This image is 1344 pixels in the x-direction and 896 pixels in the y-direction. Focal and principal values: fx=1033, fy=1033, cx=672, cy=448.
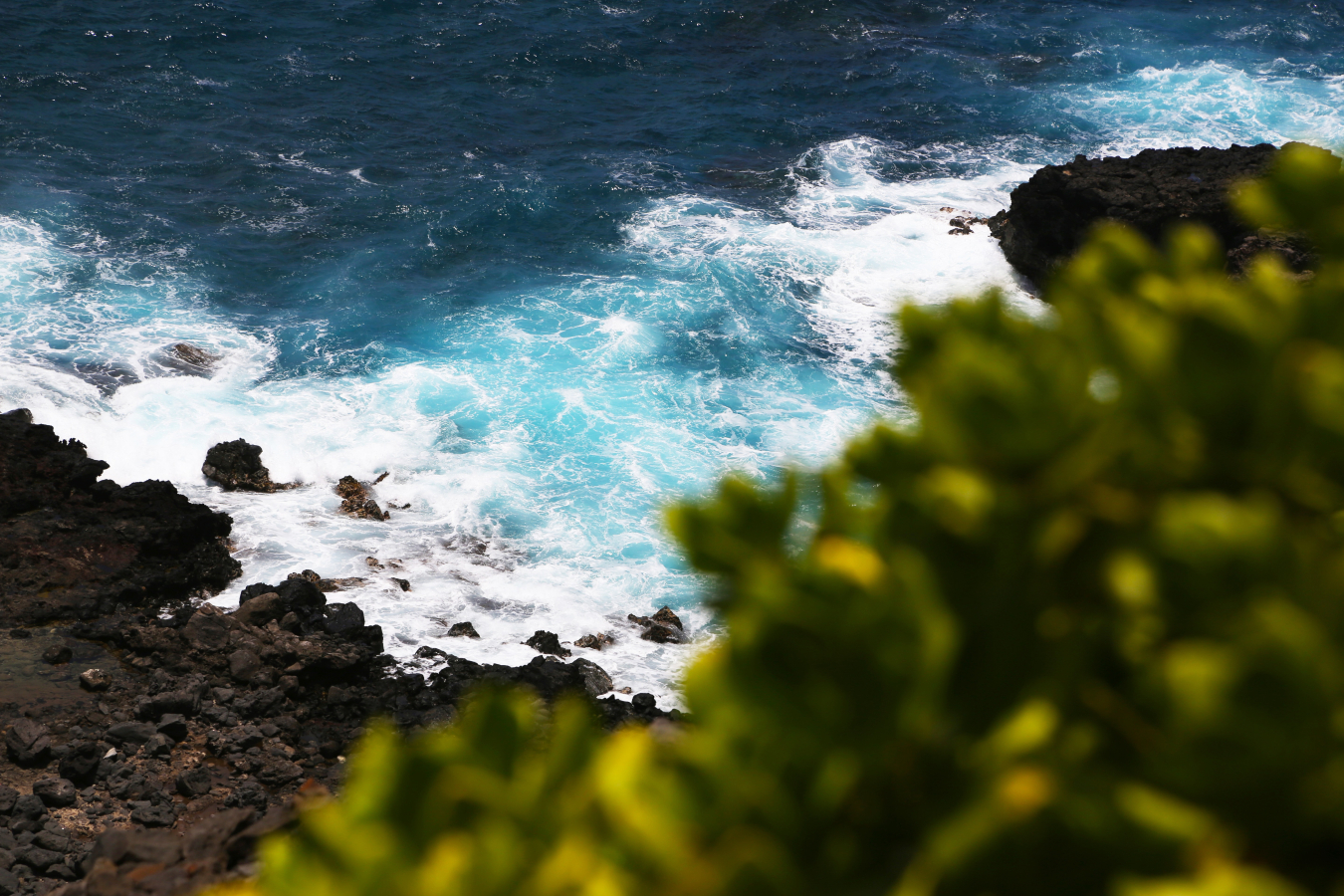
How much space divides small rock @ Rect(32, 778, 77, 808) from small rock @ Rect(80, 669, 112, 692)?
1628mm

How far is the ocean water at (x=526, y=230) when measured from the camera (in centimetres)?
1579

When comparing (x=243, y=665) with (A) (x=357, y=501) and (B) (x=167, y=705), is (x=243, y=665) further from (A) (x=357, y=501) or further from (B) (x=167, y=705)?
(A) (x=357, y=501)

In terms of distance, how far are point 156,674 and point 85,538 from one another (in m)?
3.19

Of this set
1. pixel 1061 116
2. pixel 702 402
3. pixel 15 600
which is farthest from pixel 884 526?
pixel 1061 116

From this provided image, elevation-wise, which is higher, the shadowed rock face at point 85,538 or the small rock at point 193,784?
Result: the small rock at point 193,784

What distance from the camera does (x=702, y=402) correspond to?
1888 cm

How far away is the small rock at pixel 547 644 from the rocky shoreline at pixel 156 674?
34mm

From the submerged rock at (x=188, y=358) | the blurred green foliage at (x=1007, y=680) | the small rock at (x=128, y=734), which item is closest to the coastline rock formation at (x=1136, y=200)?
the submerged rock at (x=188, y=358)

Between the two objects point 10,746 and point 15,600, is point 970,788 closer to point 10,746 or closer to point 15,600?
point 10,746

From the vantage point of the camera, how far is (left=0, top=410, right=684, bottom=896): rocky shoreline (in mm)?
8633

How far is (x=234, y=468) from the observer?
50.6 ft

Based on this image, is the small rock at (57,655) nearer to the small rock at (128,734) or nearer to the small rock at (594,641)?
the small rock at (128,734)

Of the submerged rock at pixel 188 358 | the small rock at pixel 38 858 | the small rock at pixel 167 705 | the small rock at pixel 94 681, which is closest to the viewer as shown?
the small rock at pixel 38 858

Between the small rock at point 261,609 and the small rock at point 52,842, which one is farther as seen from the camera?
the small rock at point 261,609
